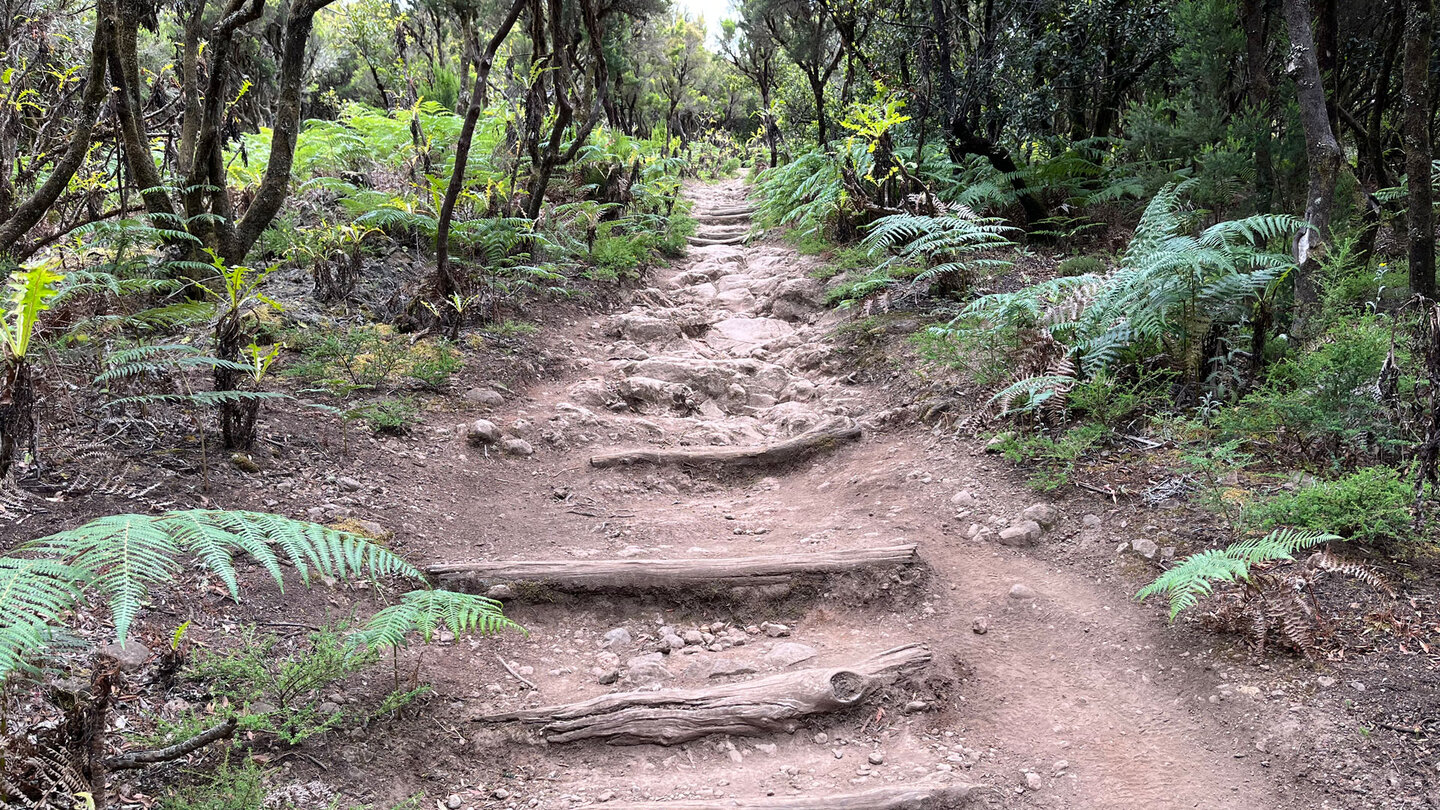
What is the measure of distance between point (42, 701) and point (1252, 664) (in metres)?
3.88

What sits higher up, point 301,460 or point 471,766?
point 301,460

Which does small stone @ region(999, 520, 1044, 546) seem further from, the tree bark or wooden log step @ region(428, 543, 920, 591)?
the tree bark

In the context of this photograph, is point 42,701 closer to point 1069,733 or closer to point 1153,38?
point 1069,733

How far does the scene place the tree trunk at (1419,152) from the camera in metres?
3.92

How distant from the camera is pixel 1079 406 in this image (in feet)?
14.1

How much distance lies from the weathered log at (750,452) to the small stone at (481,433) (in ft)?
2.17

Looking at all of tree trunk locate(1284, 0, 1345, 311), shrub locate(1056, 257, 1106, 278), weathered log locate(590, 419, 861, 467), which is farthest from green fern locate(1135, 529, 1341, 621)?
shrub locate(1056, 257, 1106, 278)

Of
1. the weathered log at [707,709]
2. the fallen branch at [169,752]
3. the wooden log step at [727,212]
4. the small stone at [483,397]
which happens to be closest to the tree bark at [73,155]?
the small stone at [483,397]

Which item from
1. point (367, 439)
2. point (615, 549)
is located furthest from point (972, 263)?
point (367, 439)

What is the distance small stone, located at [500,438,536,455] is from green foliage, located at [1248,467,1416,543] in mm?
3992

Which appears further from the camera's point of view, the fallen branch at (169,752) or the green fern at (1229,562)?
the green fern at (1229,562)

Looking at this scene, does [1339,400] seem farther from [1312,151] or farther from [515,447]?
[515,447]

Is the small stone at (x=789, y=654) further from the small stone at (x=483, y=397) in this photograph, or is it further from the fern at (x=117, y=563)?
the small stone at (x=483, y=397)

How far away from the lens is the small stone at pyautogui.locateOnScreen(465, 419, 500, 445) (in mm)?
5000
